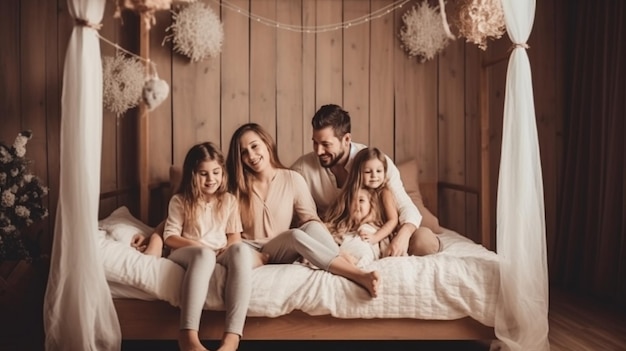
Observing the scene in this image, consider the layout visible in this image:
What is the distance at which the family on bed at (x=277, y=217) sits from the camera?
7.16ft

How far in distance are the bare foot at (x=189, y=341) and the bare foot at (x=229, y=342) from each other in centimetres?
7

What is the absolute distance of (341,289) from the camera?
219cm

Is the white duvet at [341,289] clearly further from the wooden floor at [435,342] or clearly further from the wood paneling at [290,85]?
the wood paneling at [290,85]

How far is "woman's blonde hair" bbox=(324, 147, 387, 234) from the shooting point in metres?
2.61

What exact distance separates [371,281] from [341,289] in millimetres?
121

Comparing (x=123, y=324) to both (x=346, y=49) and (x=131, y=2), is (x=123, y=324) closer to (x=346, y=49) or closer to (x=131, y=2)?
(x=131, y=2)

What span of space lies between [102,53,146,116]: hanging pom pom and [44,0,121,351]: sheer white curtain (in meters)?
1.17

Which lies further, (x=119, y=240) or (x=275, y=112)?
(x=275, y=112)

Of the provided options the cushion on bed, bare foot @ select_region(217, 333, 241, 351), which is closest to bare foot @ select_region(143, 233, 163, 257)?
bare foot @ select_region(217, 333, 241, 351)

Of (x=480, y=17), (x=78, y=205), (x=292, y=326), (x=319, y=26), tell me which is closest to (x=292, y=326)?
(x=292, y=326)

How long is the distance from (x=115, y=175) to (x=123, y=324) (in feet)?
4.31

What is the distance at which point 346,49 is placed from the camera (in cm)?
343

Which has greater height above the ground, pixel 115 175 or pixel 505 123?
pixel 505 123

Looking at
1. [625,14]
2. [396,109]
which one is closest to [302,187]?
[396,109]
